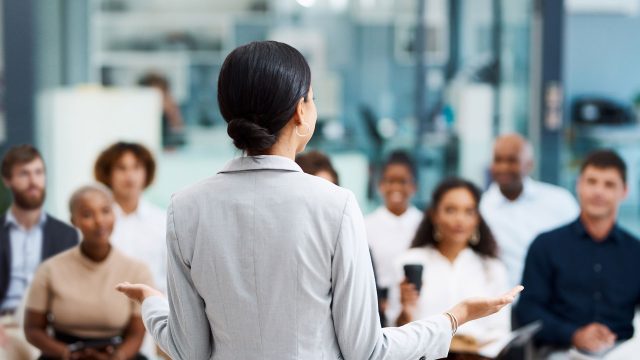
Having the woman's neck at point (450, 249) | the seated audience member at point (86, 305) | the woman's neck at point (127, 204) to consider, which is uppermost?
the woman's neck at point (127, 204)

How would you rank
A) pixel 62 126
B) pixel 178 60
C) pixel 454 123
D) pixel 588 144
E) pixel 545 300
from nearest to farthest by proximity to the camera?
1. pixel 545 300
2. pixel 62 126
3. pixel 178 60
4. pixel 454 123
5. pixel 588 144

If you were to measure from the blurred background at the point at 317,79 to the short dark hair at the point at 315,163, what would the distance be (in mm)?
1361

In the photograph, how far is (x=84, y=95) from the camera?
16.0ft

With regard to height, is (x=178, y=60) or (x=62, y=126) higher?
(x=178, y=60)

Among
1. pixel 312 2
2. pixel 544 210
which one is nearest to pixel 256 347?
pixel 544 210

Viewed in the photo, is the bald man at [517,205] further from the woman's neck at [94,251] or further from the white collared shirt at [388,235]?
the woman's neck at [94,251]

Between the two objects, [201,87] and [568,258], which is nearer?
[568,258]

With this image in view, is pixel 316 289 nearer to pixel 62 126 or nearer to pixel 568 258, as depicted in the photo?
pixel 568 258

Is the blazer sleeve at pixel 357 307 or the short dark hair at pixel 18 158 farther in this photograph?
the short dark hair at pixel 18 158

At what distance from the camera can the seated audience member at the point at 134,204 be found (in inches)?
147

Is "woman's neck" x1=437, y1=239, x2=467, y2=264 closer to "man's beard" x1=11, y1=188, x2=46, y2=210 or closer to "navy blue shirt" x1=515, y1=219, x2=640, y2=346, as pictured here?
"navy blue shirt" x1=515, y1=219, x2=640, y2=346

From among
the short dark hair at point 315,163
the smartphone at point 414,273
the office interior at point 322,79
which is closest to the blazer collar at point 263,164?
the smartphone at point 414,273

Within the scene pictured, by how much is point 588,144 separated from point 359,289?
7.80 metres

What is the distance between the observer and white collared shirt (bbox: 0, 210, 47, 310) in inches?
134
